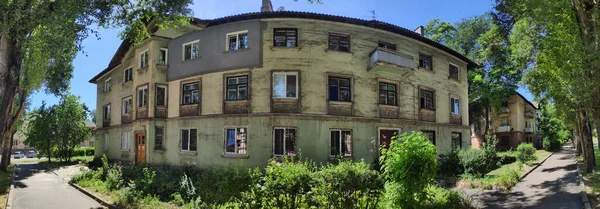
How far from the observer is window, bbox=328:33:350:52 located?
61.1 ft

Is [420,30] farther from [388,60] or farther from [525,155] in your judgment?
[525,155]

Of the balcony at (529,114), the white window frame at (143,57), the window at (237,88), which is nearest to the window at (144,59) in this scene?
the white window frame at (143,57)

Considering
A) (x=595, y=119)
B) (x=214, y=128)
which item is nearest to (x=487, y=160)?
(x=595, y=119)

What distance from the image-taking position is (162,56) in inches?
848

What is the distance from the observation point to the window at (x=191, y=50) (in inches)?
787

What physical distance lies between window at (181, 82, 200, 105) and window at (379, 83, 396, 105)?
1091cm

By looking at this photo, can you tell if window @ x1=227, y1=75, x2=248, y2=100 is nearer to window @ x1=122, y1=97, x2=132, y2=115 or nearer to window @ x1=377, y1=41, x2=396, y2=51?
window @ x1=377, y1=41, x2=396, y2=51

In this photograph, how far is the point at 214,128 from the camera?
18.3m

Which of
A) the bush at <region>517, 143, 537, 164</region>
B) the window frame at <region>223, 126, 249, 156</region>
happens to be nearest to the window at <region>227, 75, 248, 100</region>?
the window frame at <region>223, 126, 249, 156</region>

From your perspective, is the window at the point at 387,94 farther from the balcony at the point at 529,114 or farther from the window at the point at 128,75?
the balcony at the point at 529,114

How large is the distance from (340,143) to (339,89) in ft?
9.92

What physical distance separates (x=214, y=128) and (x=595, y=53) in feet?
54.9

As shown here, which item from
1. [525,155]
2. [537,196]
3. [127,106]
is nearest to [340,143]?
[537,196]

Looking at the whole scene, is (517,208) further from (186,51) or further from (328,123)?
(186,51)
